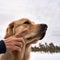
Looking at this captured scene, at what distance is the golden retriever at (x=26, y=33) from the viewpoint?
2180 millimetres

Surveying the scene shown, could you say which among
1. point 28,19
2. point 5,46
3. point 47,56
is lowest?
point 47,56

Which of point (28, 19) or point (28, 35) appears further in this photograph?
point (28, 19)

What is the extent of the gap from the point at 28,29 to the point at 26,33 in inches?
4.6

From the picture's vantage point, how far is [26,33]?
7.25ft

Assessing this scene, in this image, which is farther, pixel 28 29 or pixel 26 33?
pixel 28 29

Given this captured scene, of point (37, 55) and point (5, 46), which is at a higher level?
point (5, 46)

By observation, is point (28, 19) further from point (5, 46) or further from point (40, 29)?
point (5, 46)

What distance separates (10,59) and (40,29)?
37 cm

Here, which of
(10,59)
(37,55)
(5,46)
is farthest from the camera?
(37,55)

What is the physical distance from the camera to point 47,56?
12.2ft

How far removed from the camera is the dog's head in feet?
7.22

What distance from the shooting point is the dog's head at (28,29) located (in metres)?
2.20

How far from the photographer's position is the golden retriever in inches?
85.8

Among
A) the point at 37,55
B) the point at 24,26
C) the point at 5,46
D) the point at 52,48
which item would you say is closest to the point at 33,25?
the point at 24,26
